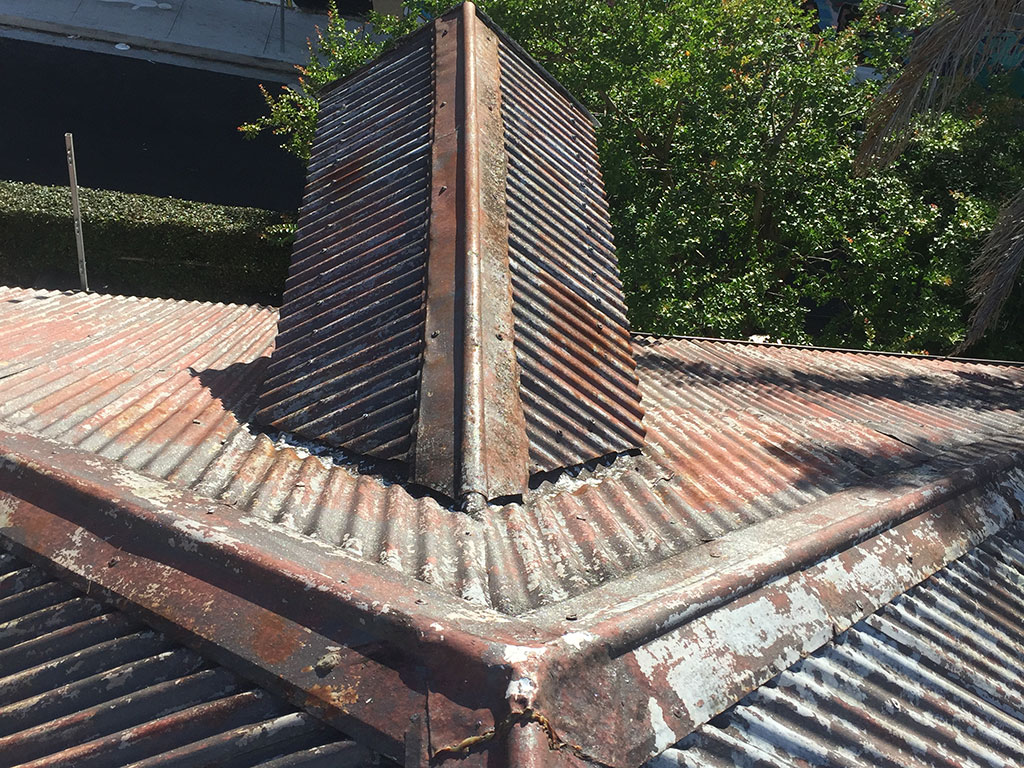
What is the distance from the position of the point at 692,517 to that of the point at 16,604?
107 inches

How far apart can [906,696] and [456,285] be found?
2880 millimetres

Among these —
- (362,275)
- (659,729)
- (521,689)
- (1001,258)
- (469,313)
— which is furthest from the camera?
(1001,258)

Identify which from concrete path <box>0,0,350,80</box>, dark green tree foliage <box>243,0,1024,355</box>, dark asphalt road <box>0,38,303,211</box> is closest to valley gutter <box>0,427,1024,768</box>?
dark green tree foliage <box>243,0,1024,355</box>

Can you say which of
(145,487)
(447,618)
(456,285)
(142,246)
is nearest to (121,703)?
A: (145,487)

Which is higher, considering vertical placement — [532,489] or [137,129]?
[137,129]

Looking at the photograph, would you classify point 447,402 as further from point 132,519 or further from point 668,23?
point 668,23

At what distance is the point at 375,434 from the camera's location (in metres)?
4.43

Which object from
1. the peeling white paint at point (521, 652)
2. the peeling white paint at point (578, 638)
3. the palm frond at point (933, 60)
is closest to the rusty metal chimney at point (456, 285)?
the peeling white paint at point (578, 638)

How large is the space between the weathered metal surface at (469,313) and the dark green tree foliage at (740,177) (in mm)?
6018

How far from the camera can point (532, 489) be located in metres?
4.30

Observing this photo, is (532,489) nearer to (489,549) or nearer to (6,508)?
(489,549)

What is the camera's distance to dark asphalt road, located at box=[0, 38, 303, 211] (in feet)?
60.4

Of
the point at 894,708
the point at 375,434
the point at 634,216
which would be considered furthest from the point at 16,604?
the point at 634,216

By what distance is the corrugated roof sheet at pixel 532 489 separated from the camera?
139 inches
